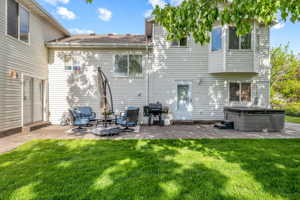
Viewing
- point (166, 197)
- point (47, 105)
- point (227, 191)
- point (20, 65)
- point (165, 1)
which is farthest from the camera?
point (47, 105)

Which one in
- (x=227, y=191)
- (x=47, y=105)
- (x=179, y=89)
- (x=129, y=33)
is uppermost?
(x=129, y=33)

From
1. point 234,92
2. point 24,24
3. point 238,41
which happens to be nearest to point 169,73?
point 234,92

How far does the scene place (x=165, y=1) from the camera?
3615 mm

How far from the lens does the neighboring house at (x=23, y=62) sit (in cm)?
603

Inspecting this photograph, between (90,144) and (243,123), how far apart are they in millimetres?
6396

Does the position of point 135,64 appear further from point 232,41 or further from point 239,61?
point 239,61

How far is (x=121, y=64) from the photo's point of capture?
353 inches

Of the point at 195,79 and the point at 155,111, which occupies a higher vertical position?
the point at 195,79

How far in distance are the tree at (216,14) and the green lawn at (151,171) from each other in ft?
8.99

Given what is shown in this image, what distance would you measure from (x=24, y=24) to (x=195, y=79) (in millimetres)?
8566

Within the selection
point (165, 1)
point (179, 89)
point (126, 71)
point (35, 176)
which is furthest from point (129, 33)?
point (35, 176)

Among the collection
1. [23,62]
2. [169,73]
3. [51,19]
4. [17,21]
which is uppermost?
[51,19]

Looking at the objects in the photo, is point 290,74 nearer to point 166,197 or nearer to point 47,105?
point 166,197

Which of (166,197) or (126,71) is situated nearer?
(166,197)
